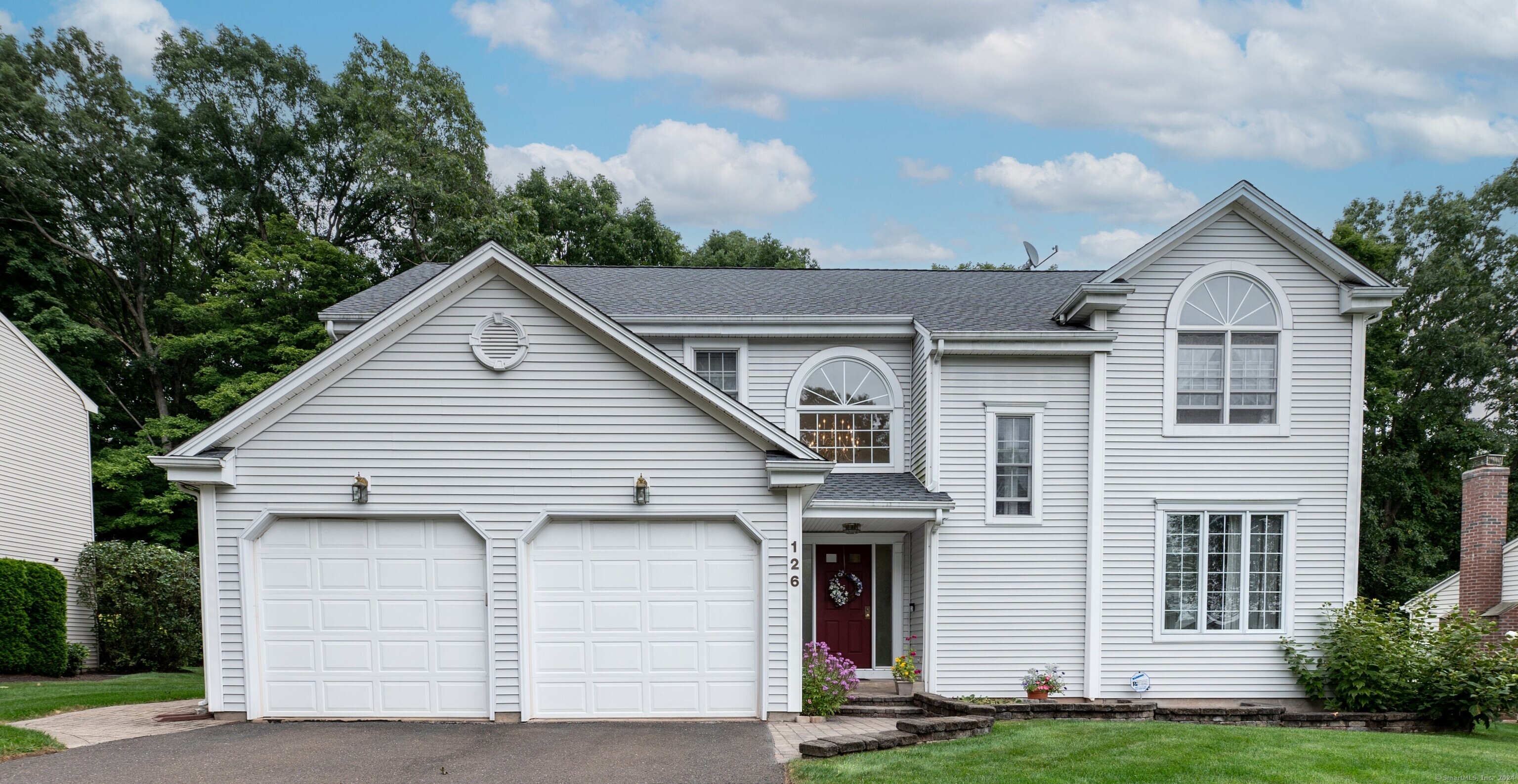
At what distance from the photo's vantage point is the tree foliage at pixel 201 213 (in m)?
23.8

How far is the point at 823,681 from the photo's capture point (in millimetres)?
10031

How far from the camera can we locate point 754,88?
23234 mm

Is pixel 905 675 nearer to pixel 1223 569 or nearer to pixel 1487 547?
pixel 1223 569

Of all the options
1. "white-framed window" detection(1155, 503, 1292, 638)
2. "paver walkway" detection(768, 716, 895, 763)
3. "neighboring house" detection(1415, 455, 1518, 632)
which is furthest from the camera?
Answer: "neighboring house" detection(1415, 455, 1518, 632)

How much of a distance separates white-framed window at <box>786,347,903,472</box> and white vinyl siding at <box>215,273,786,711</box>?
3.56 meters

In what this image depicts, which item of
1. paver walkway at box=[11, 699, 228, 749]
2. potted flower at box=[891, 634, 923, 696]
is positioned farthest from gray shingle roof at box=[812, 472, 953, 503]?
paver walkway at box=[11, 699, 228, 749]

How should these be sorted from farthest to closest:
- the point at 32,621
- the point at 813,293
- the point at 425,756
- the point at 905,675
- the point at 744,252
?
the point at 744,252 → the point at 32,621 → the point at 813,293 → the point at 905,675 → the point at 425,756

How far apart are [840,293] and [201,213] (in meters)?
25.4

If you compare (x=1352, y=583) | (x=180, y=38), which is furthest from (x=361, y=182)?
(x=1352, y=583)

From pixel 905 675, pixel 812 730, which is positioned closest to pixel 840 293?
pixel 905 675

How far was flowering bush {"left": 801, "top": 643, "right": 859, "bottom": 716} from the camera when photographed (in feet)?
32.4

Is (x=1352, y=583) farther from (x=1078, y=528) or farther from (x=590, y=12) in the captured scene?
(x=590, y=12)

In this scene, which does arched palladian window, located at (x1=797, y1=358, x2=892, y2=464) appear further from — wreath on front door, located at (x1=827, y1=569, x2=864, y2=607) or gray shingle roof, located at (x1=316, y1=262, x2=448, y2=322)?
gray shingle roof, located at (x1=316, y1=262, x2=448, y2=322)

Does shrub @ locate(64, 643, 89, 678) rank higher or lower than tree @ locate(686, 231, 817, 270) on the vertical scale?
lower
